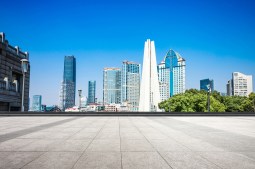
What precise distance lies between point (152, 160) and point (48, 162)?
2783 mm

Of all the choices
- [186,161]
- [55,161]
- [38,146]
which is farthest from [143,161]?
[38,146]

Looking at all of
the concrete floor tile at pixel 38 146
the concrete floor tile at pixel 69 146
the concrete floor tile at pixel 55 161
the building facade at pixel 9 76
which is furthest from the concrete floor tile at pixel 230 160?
the building facade at pixel 9 76

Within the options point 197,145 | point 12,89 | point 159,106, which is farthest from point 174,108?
point 197,145

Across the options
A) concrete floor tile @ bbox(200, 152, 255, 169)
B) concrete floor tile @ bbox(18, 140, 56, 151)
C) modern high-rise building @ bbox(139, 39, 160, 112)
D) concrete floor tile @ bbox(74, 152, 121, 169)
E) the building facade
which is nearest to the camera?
concrete floor tile @ bbox(74, 152, 121, 169)

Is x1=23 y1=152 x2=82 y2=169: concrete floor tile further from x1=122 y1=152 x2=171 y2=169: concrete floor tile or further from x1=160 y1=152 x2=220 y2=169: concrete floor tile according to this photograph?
x1=160 y1=152 x2=220 y2=169: concrete floor tile

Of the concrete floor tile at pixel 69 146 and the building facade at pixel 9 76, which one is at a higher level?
the building facade at pixel 9 76

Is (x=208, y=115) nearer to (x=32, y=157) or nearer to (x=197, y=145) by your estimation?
(x=197, y=145)

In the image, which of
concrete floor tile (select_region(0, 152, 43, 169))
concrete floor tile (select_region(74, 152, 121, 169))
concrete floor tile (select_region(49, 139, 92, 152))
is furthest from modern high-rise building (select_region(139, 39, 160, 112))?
concrete floor tile (select_region(0, 152, 43, 169))

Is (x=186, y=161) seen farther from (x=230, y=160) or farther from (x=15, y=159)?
(x=15, y=159)

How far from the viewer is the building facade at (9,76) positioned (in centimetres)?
6178

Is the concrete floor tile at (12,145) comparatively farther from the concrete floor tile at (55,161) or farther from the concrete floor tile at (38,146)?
the concrete floor tile at (55,161)

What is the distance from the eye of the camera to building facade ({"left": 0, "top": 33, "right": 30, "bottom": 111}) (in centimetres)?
6178

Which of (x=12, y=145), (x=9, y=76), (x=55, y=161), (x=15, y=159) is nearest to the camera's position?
(x=55, y=161)

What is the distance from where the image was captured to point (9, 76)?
66.4m
